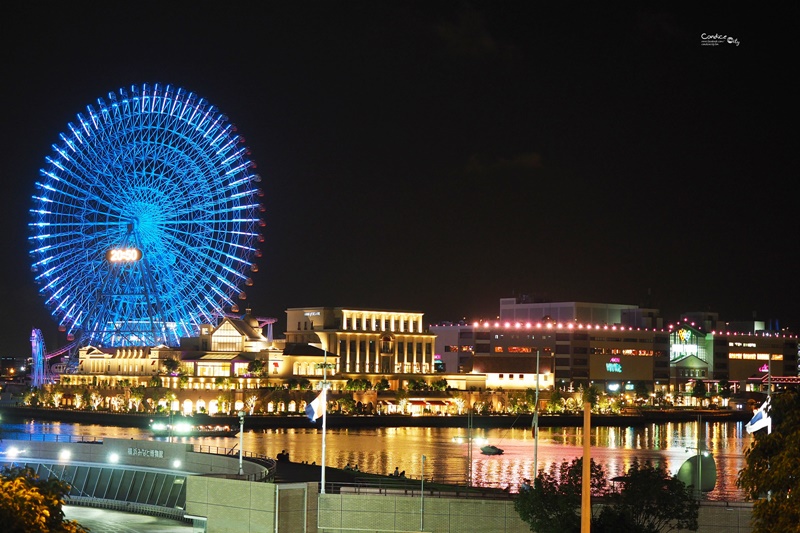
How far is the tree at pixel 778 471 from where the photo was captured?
737 inches

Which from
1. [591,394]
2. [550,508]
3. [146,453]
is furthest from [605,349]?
[550,508]

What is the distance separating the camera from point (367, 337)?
127m

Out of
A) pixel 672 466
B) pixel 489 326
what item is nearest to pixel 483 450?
pixel 672 466

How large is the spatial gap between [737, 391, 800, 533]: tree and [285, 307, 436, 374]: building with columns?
104 meters

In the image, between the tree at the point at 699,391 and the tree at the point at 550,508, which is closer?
the tree at the point at 550,508

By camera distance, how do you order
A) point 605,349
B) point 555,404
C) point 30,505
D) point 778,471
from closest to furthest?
point 30,505 < point 778,471 < point 555,404 < point 605,349

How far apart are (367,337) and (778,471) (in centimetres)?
10854

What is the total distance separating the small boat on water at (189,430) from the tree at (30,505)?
69905mm

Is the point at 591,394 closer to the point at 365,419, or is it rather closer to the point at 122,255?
the point at 365,419

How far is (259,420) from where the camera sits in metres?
104

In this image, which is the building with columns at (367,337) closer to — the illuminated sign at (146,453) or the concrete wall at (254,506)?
the illuminated sign at (146,453)

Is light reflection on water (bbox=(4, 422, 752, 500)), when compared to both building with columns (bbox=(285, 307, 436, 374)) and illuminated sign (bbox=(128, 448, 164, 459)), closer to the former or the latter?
building with columns (bbox=(285, 307, 436, 374))

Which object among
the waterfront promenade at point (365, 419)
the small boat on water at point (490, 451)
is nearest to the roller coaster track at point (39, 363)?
the waterfront promenade at point (365, 419)

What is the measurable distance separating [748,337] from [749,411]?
2753 cm
